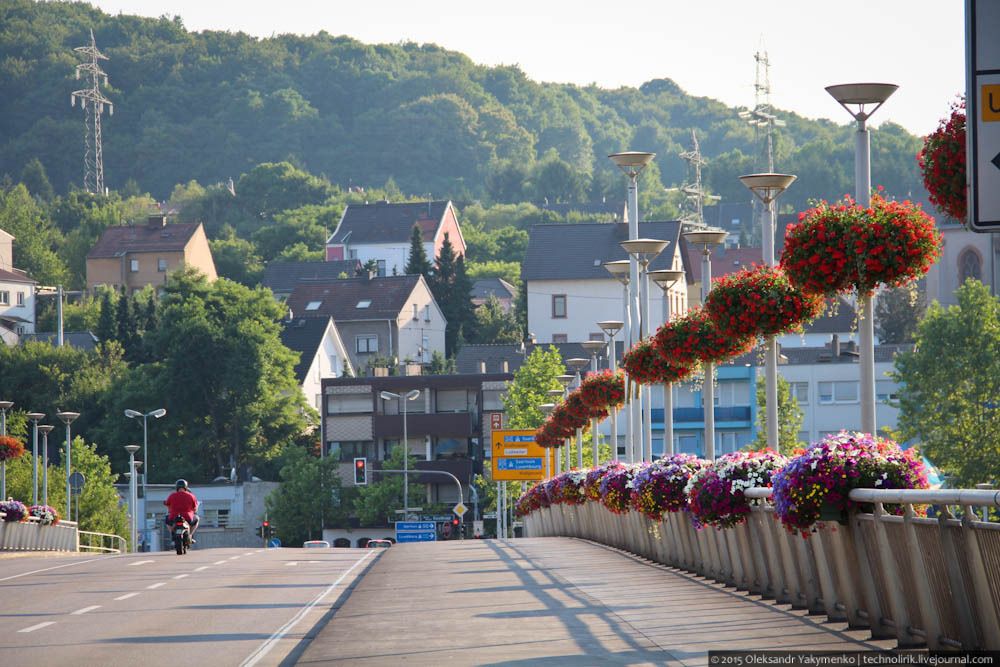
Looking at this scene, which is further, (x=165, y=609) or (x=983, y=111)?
(x=165, y=609)

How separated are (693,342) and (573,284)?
3675 inches

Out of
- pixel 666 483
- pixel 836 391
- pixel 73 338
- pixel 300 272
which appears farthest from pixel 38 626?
pixel 300 272

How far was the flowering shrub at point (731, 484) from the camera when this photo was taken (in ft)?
55.2

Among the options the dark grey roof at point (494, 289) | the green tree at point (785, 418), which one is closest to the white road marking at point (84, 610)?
the green tree at point (785, 418)

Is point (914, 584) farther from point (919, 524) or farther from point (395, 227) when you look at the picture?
point (395, 227)

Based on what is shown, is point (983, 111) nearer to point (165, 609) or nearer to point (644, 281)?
point (165, 609)

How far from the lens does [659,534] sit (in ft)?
79.4

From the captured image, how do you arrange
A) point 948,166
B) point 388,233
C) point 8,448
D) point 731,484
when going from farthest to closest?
1. point 388,233
2. point 8,448
3. point 731,484
4. point 948,166

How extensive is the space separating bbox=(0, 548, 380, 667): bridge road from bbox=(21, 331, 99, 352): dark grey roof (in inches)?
3820

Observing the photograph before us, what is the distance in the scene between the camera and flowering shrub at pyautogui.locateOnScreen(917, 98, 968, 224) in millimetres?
9211

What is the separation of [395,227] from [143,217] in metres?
33.8

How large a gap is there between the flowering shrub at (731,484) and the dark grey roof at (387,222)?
139961 millimetres

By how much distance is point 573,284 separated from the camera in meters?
120

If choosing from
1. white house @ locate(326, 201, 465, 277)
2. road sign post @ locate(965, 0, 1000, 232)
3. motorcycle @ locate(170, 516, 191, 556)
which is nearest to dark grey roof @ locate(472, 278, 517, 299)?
white house @ locate(326, 201, 465, 277)
